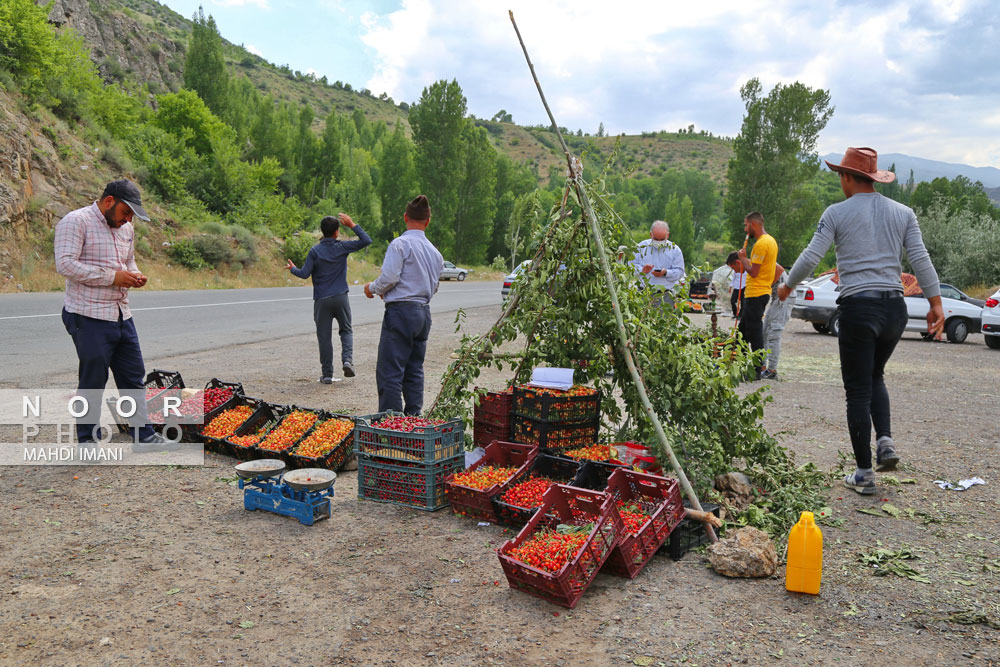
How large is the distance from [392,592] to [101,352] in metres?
3.45

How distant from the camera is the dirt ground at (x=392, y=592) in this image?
3168 mm

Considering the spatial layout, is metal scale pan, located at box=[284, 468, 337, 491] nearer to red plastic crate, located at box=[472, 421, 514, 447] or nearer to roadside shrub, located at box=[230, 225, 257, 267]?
red plastic crate, located at box=[472, 421, 514, 447]

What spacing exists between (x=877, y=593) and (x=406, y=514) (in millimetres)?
2897

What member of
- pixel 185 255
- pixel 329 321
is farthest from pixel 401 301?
pixel 185 255

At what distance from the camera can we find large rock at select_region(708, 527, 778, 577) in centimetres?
392

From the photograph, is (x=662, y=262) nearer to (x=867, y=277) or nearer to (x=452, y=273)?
(x=867, y=277)

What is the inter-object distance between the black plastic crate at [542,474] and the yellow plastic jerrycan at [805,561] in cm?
146

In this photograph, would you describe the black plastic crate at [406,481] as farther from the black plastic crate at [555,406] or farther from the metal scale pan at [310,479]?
the black plastic crate at [555,406]

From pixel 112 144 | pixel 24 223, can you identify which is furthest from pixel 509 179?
pixel 24 223

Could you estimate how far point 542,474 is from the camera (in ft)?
16.7

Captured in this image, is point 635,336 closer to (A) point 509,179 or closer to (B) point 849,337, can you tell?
(B) point 849,337

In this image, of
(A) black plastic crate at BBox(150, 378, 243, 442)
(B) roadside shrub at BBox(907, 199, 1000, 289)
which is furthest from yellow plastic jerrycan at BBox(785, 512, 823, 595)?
(B) roadside shrub at BBox(907, 199, 1000, 289)

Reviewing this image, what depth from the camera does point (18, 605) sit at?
11.3ft

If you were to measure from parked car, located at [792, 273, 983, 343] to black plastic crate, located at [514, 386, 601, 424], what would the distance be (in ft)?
45.4
